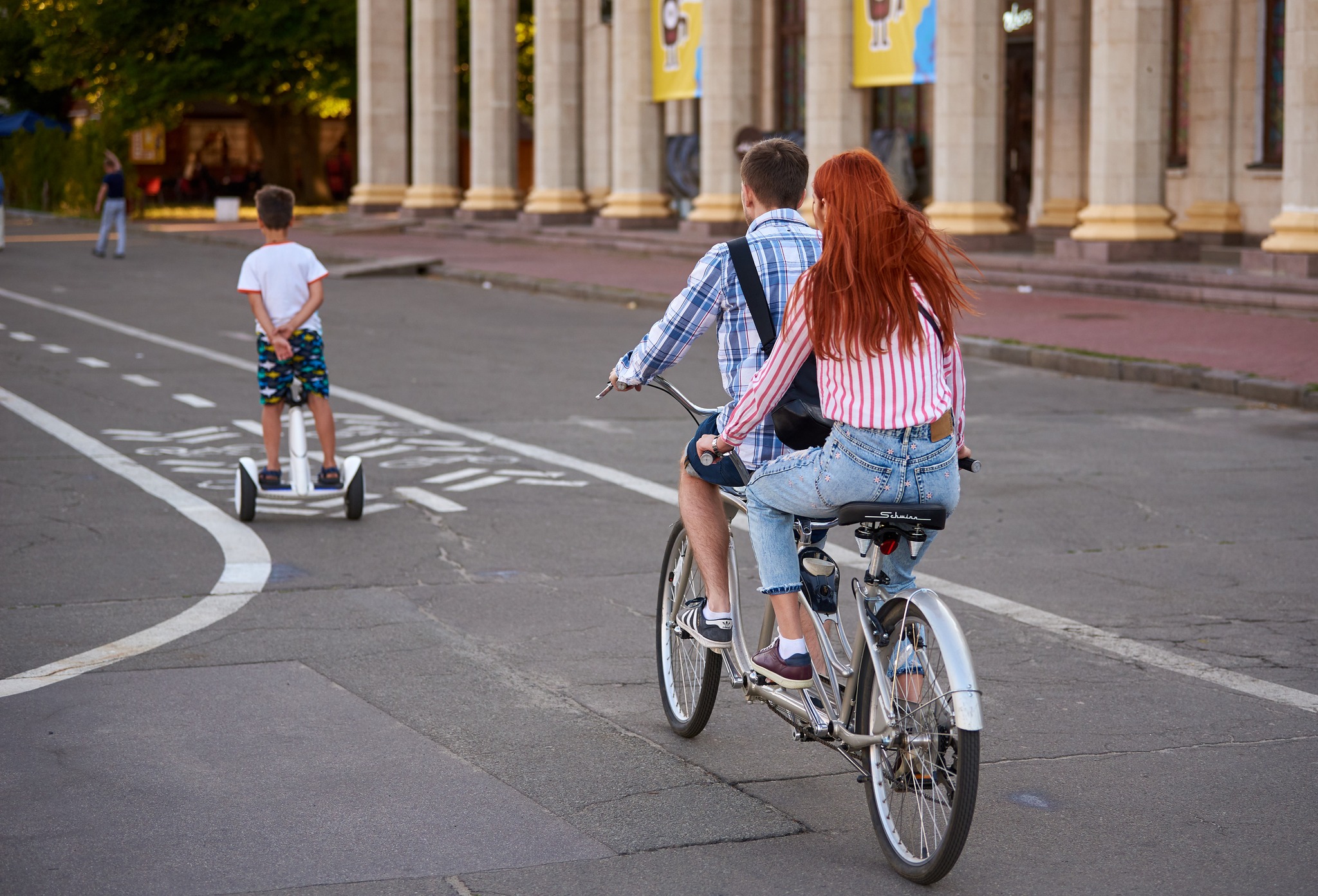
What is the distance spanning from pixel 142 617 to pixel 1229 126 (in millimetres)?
22824

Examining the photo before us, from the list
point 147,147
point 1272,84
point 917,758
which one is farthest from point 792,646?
point 147,147

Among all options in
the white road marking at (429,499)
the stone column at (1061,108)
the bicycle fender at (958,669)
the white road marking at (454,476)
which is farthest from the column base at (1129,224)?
the bicycle fender at (958,669)

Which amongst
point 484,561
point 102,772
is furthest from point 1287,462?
point 102,772

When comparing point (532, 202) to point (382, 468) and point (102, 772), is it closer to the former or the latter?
point (382, 468)

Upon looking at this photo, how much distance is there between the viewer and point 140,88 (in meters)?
49.8

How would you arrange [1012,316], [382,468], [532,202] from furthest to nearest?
[532,202] < [1012,316] < [382,468]

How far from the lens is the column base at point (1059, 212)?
97.1ft

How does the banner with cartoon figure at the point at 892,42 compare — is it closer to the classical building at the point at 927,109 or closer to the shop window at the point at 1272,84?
the classical building at the point at 927,109

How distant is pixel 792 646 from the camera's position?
190 inches

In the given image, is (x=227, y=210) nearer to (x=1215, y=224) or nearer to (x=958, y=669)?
(x=1215, y=224)

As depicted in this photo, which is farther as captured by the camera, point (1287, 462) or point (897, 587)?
point (1287, 462)

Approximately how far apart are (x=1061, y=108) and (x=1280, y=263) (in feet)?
32.6

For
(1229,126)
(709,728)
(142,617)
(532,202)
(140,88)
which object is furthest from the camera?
(140,88)

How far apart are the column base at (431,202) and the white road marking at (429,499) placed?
3202cm
